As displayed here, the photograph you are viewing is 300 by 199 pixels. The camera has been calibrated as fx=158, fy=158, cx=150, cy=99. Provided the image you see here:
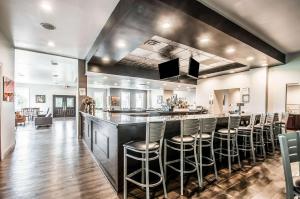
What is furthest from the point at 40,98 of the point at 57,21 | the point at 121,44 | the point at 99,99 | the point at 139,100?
the point at 121,44

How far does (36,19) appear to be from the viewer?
3273 mm

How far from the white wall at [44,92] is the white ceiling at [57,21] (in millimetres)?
10866

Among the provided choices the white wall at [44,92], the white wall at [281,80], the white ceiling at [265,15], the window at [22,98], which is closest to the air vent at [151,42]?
the white ceiling at [265,15]

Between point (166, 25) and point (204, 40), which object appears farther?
point (204, 40)

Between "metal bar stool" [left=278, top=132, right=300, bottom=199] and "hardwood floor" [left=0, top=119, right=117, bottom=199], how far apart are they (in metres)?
2.08

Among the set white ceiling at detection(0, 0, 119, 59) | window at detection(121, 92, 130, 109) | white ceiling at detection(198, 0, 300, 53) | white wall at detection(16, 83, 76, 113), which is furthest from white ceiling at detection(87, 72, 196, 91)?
white wall at detection(16, 83, 76, 113)

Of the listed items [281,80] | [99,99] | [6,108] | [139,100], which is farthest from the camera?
[139,100]

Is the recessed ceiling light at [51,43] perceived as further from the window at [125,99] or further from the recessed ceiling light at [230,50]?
the window at [125,99]

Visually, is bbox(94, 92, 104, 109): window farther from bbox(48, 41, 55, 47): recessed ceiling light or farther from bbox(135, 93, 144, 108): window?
bbox(48, 41, 55, 47): recessed ceiling light

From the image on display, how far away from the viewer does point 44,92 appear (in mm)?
14297

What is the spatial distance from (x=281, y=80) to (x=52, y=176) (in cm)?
757

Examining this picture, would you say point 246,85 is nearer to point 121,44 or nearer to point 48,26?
point 121,44

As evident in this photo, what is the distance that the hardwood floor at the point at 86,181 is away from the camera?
2.34m

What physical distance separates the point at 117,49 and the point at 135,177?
10.5 ft
